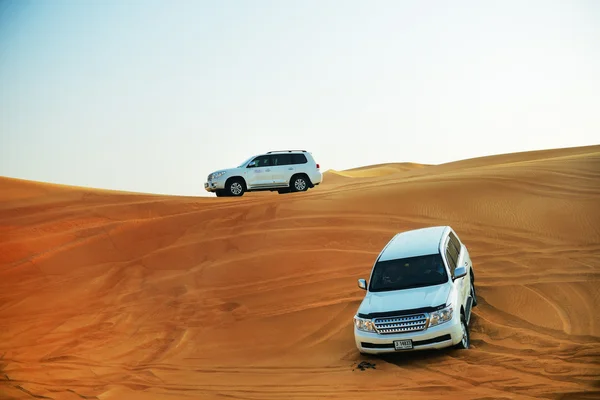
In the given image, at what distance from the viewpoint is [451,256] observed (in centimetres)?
1207

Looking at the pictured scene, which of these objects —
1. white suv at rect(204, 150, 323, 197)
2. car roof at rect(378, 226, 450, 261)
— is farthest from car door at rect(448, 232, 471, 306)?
white suv at rect(204, 150, 323, 197)

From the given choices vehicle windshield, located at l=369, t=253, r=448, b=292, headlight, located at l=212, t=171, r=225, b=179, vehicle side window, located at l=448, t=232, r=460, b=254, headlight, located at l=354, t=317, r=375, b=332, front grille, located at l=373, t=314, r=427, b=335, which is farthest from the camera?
headlight, located at l=212, t=171, r=225, b=179

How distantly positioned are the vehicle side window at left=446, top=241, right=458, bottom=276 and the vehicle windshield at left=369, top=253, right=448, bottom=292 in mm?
249

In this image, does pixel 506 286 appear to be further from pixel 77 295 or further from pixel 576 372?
pixel 77 295

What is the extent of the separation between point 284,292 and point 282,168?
1100 centimetres

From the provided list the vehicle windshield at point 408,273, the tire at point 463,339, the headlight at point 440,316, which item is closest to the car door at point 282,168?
the vehicle windshield at point 408,273

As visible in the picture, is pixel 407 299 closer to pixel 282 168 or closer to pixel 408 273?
pixel 408 273

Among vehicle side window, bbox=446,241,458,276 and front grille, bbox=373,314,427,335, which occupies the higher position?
vehicle side window, bbox=446,241,458,276

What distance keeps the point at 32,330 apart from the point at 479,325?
1042cm

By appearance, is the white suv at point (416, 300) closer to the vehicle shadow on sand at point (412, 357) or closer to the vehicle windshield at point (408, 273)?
the vehicle windshield at point (408, 273)

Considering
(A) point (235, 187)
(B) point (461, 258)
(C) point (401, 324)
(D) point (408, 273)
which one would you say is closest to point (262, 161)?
(A) point (235, 187)

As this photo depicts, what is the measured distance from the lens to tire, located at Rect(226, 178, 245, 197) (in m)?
26.7

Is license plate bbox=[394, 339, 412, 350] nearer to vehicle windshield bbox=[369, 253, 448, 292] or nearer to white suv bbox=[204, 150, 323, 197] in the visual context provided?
vehicle windshield bbox=[369, 253, 448, 292]

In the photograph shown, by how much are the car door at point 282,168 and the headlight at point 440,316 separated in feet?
55.7
